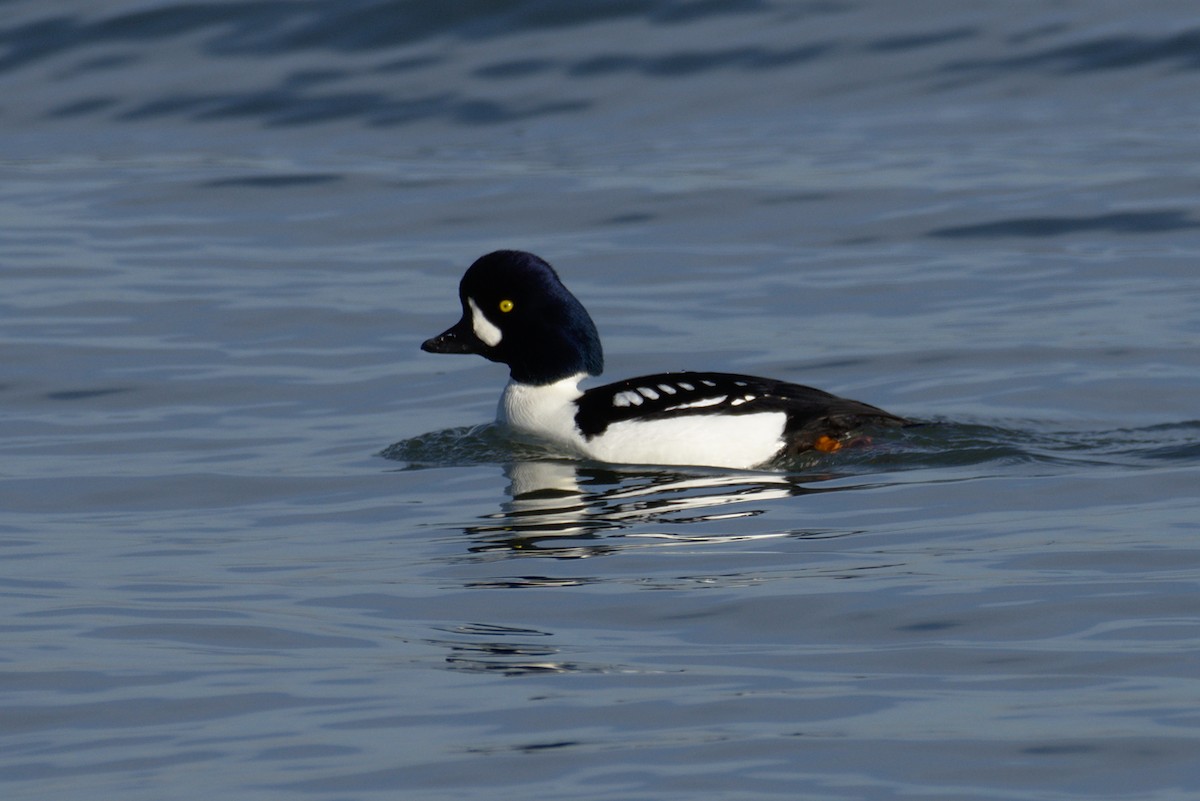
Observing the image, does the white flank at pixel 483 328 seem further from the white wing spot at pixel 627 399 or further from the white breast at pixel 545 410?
the white wing spot at pixel 627 399

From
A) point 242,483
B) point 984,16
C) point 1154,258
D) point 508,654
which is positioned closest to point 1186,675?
point 508,654

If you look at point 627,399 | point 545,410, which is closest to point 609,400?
point 627,399

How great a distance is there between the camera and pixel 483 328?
11523 mm

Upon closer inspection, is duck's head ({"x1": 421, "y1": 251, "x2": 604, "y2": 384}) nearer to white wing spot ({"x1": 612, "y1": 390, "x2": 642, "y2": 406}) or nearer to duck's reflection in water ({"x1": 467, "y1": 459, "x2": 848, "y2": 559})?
white wing spot ({"x1": 612, "y1": 390, "x2": 642, "y2": 406})

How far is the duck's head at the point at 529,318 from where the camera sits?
37.1ft

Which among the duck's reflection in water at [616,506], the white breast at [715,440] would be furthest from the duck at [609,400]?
the duck's reflection in water at [616,506]

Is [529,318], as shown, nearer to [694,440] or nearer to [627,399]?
[627,399]

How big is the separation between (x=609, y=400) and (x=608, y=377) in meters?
2.40

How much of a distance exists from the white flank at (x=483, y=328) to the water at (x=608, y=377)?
0.52 meters

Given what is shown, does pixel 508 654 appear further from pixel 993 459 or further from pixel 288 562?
pixel 993 459

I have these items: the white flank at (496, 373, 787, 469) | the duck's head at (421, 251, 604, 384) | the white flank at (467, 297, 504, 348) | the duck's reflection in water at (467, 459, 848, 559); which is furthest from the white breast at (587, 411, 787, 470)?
the white flank at (467, 297, 504, 348)

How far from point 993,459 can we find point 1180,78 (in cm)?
1263

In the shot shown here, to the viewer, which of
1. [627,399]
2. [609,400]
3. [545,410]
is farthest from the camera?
[545,410]

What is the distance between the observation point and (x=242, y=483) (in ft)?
33.7
